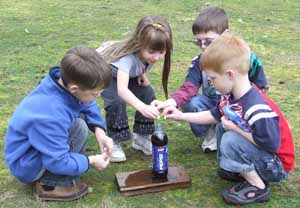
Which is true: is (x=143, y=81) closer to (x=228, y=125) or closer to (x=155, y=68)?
(x=228, y=125)

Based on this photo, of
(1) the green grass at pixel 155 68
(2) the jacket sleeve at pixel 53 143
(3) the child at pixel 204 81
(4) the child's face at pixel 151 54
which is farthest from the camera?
(3) the child at pixel 204 81

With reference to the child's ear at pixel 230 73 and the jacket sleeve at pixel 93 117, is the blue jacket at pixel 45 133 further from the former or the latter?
the child's ear at pixel 230 73

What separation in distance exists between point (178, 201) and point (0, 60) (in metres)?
3.36

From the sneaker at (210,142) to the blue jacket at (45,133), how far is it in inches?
43.3

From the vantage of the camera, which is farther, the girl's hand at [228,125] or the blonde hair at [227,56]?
the girl's hand at [228,125]

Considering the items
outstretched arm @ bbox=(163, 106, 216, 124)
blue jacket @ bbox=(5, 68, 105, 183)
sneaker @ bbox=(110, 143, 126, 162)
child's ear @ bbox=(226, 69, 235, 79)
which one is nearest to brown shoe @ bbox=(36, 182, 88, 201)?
blue jacket @ bbox=(5, 68, 105, 183)

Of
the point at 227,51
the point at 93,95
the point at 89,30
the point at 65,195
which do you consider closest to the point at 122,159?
the point at 65,195

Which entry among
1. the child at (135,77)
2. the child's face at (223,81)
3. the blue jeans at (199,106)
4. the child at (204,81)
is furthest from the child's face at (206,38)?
the child's face at (223,81)

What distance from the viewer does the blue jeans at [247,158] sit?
122 inches

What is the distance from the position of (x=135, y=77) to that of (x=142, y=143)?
480mm

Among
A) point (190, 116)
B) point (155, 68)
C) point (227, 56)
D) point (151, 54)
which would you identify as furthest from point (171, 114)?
point (155, 68)

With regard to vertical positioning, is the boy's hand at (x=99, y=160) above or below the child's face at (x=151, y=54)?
below

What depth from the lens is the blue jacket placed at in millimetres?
2938

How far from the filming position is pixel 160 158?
11.2 ft
